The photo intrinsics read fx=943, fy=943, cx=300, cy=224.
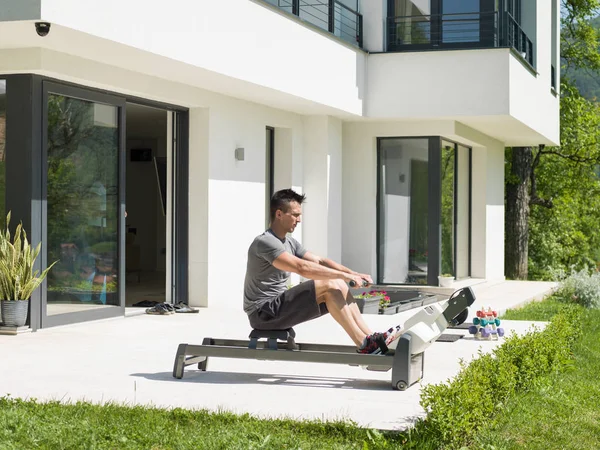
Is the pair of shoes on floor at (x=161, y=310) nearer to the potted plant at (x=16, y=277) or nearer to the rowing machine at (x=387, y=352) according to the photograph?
the potted plant at (x=16, y=277)

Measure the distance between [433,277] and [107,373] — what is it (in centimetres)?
1094

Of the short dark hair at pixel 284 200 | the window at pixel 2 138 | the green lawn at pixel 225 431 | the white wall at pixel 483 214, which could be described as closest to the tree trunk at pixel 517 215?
the white wall at pixel 483 214

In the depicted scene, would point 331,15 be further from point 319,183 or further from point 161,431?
point 161,431

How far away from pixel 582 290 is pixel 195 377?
10.8 m

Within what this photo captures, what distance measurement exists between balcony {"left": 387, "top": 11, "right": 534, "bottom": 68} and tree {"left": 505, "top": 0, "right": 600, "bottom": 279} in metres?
11.8

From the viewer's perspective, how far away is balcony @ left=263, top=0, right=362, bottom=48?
14.8 m

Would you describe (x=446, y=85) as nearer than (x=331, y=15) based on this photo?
No

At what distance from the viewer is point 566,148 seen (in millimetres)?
30516

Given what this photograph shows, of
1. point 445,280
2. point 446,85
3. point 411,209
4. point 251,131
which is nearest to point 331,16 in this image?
point 446,85

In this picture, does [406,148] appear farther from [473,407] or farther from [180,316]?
[473,407]

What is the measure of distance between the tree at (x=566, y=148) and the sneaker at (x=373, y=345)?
2180cm

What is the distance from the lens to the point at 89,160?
11.7 metres

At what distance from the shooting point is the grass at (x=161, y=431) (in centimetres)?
553

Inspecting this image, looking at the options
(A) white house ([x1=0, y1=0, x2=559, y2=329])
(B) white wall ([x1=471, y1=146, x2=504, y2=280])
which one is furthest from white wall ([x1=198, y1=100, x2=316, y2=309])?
(B) white wall ([x1=471, y1=146, x2=504, y2=280])
